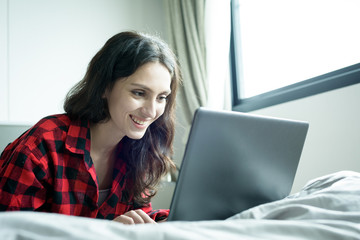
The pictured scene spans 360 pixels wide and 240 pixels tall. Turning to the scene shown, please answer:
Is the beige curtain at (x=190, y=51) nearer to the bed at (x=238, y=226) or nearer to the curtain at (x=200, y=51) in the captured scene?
the curtain at (x=200, y=51)

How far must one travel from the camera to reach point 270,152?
34.3 inches

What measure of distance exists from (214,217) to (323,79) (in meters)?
1.31

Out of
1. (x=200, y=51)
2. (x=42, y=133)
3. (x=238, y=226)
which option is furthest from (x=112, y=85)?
(x=200, y=51)

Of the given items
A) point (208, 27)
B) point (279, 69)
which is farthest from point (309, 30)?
point (208, 27)

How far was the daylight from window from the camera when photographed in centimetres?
196

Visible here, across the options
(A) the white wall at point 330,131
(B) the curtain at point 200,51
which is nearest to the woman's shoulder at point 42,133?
(A) the white wall at point 330,131

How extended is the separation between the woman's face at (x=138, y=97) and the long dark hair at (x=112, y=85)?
30 millimetres

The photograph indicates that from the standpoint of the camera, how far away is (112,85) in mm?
1269

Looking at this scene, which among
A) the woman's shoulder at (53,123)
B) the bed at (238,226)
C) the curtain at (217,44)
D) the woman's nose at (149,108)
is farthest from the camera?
the curtain at (217,44)

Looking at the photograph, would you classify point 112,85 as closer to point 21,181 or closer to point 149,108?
point 149,108

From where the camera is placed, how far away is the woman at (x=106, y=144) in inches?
40.6

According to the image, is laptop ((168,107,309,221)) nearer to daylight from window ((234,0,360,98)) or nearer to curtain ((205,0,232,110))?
daylight from window ((234,0,360,98))

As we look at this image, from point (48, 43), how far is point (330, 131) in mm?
2168

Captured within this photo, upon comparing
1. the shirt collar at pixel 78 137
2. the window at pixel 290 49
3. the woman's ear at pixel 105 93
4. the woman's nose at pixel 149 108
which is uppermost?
the window at pixel 290 49
